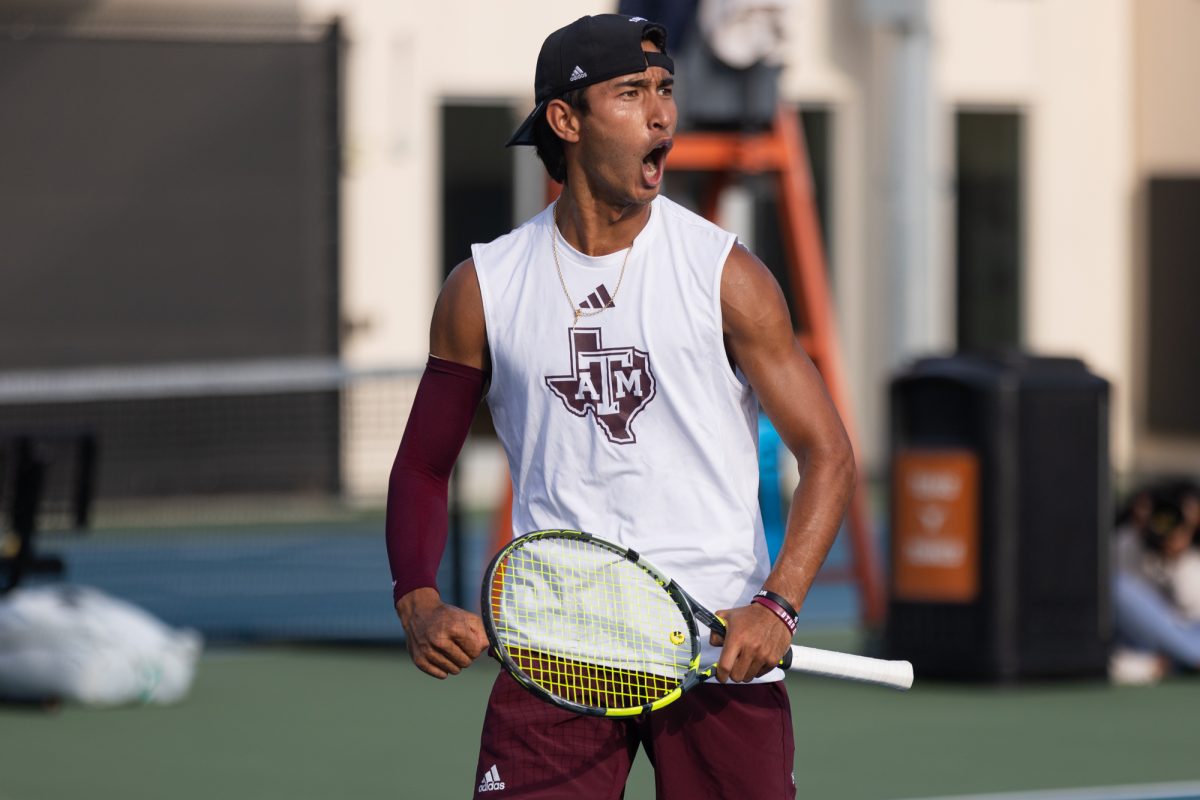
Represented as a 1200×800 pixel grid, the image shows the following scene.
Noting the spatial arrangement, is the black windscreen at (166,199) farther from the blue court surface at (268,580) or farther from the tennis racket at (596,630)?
the tennis racket at (596,630)

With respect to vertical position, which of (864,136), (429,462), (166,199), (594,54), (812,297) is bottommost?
(429,462)

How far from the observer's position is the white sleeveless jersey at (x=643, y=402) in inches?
146

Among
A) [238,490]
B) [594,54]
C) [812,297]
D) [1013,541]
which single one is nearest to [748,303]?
[594,54]

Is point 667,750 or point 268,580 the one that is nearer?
point 667,750

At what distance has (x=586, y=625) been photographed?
147 inches

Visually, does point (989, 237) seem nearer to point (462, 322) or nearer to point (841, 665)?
point (462, 322)

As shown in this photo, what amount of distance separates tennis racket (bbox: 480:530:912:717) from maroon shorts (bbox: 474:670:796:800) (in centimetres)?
13

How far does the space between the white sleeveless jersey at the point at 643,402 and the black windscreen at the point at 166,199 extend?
1225cm

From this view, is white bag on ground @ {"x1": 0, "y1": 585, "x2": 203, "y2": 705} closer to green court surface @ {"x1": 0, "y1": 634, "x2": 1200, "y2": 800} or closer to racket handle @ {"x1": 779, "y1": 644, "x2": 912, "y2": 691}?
green court surface @ {"x1": 0, "y1": 634, "x2": 1200, "y2": 800}

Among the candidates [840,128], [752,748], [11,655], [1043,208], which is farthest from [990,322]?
[752,748]

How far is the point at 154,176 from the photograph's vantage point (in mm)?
15773

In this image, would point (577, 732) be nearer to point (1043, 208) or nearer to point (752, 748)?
point (752, 748)

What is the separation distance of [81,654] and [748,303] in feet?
17.7

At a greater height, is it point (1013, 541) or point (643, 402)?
point (643, 402)
